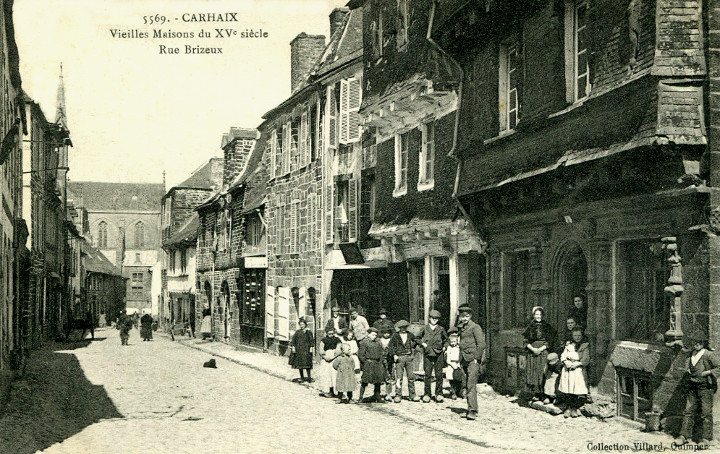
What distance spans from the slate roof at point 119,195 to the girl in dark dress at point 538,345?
4131 inches

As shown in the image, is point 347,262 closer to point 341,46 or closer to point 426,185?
point 426,185

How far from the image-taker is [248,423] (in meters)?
13.5

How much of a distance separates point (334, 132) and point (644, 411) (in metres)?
16.0

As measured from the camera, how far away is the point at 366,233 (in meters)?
24.8

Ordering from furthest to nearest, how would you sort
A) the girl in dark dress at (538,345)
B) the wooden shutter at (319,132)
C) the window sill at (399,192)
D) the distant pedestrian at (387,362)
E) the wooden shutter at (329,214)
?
the wooden shutter at (319,132), the wooden shutter at (329,214), the window sill at (399,192), the distant pedestrian at (387,362), the girl in dark dress at (538,345)

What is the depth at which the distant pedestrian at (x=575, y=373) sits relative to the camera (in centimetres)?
1330

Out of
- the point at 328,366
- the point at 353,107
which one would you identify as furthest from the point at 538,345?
the point at 353,107

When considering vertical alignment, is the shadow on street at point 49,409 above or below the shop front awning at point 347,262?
below

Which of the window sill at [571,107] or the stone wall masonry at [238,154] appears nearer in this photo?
the window sill at [571,107]

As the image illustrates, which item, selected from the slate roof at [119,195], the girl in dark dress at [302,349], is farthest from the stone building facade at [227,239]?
the slate roof at [119,195]

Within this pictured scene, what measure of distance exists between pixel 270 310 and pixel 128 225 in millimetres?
85280

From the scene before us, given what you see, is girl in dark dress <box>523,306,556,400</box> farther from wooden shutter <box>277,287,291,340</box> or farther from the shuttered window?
wooden shutter <box>277,287,291,340</box>

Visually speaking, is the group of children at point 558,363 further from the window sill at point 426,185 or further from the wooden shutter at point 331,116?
the wooden shutter at point 331,116

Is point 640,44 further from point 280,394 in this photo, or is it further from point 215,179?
point 215,179
